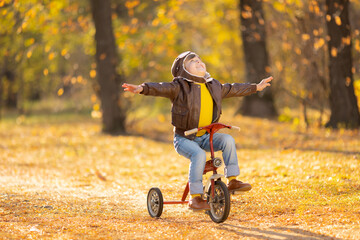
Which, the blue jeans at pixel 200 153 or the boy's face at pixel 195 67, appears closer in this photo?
the blue jeans at pixel 200 153

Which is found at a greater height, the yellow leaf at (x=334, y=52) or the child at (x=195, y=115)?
the yellow leaf at (x=334, y=52)

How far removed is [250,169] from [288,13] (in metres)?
5.57

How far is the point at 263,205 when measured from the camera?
6.13 metres

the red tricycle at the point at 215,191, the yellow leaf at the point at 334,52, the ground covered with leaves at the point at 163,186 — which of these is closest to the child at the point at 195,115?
the red tricycle at the point at 215,191

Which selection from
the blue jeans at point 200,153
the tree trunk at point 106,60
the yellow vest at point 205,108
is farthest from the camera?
the tree trunk at point 106,60

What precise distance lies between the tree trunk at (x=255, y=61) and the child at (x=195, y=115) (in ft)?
29.6

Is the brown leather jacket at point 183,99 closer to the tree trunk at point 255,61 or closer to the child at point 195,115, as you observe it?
the child at point 195,115

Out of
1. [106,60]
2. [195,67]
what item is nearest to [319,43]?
[106,60]

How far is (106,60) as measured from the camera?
46.7 feet

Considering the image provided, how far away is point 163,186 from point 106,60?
7166 mm

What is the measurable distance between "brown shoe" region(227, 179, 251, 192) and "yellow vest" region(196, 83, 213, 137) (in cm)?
63

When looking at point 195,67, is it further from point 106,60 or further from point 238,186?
point 106,60

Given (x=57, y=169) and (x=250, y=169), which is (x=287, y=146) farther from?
(x=57, y=169)

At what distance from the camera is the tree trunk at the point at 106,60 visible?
1412cm
